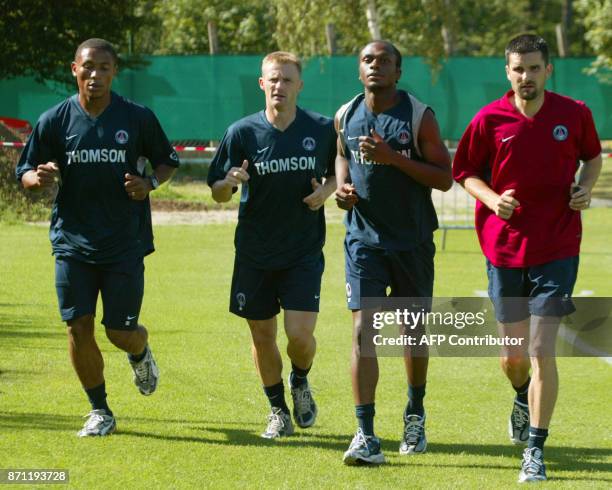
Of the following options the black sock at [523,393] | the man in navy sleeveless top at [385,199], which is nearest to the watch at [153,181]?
the man in navy sleeveless top at [385,199]

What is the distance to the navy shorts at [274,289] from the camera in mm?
7965

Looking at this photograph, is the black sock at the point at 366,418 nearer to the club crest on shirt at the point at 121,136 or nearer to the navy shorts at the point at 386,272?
the navy shorts at the point at 386,272

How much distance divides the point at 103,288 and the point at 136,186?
70 cm

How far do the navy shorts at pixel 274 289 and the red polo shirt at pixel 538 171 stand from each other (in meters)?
1.13

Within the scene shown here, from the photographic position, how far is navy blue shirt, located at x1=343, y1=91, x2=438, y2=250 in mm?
7445

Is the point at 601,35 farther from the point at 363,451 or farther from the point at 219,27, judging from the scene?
the point at 363,451

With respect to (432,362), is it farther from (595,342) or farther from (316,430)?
(316,430)

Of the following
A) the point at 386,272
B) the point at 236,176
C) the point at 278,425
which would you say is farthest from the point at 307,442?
the point at 236,176

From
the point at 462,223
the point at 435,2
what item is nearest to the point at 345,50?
the point at 435,2

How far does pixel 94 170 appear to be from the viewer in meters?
7.91

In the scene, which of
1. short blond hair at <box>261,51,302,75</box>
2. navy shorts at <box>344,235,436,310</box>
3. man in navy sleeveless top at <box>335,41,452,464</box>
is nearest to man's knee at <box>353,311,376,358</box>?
man in navy sleeveless top at <box>335,41,452,464</box>

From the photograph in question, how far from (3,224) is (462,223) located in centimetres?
711

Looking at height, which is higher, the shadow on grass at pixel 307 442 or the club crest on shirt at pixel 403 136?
the club crest on shirt at pixel 403 136

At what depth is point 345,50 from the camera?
39156mm
